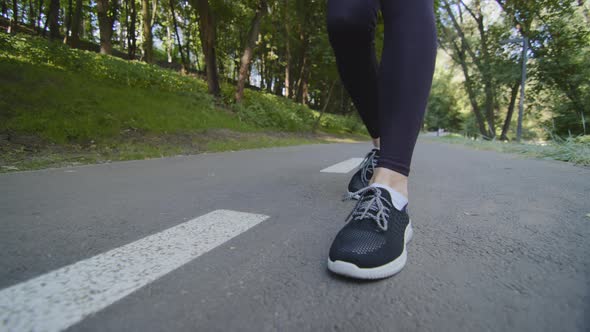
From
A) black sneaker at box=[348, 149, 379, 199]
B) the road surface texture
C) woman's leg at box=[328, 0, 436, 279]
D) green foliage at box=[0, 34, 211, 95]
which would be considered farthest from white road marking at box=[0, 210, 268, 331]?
green foliage at box=[0, 34, 211, 95]

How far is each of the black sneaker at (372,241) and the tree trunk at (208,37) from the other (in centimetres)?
1100

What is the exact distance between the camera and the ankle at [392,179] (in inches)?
48.3

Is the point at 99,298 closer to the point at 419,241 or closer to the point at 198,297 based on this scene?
the point at 198,297

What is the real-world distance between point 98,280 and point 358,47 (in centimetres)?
147

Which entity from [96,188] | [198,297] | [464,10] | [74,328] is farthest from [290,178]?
[464,10]

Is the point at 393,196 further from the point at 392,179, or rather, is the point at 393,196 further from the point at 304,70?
the point at 304,70

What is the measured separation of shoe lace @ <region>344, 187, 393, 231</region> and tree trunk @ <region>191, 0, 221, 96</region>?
36.0 ft

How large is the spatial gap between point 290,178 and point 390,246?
70.3 inches

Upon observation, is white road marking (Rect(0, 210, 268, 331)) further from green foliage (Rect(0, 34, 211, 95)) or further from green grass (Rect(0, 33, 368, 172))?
green foliage (Rect(0, 34, 211, 95))

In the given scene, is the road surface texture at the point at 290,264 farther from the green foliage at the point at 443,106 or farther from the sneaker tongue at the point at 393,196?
the green foliage at the point at 443,106

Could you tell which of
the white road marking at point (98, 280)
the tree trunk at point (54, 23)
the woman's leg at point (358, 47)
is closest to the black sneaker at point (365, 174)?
the woman's leg at point (358, 47)

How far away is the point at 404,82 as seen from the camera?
1271 mm

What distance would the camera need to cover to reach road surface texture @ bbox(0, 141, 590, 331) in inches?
28.8

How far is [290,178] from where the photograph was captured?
2.74 metres
